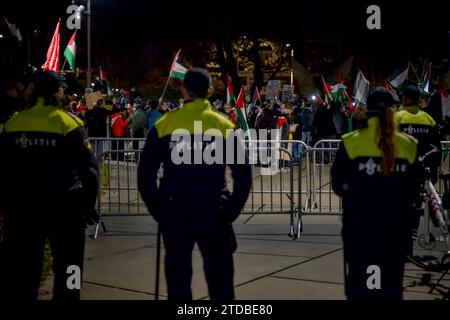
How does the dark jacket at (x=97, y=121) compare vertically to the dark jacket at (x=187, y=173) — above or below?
above

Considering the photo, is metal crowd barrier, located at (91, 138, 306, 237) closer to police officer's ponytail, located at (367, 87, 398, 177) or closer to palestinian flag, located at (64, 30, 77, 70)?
palestinian flag, located at (64, 30, 77, 70)

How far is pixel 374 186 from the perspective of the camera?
4.71 m

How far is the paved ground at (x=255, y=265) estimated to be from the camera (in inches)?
254

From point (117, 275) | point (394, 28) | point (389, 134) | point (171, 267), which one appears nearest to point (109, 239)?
point (117, 275)

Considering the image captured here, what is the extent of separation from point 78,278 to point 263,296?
1.85 m

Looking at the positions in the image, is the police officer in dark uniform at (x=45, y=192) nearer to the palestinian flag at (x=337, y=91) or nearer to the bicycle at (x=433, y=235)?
the bicycle at (x=433, y=235)

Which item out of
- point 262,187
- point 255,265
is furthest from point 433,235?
point 262,187

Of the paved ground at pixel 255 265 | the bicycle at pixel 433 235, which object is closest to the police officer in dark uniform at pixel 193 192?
the paved ground at pixel 255 265

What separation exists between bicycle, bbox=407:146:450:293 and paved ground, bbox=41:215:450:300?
16cm

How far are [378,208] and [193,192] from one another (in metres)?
1.26

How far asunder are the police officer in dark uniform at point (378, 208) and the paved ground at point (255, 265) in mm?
1600

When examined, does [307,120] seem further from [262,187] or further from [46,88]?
[46,88]
